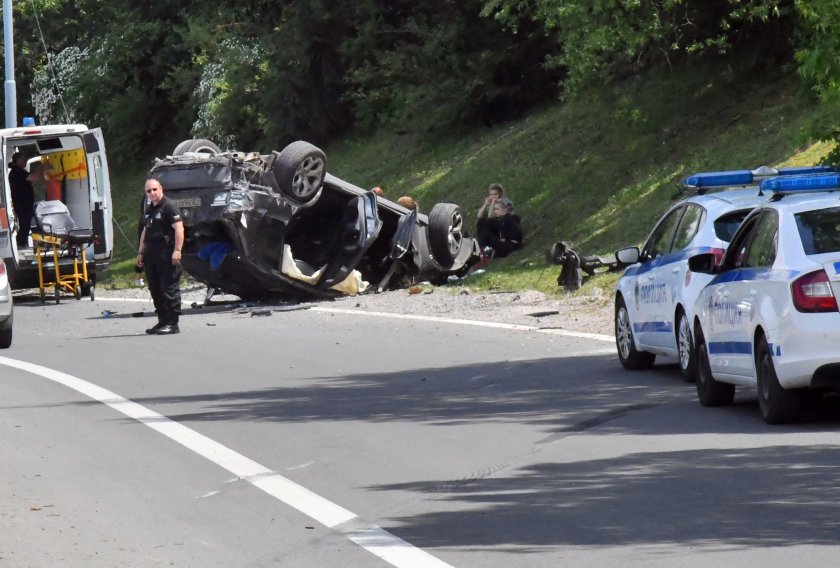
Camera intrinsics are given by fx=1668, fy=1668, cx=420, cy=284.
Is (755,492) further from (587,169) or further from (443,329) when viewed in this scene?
(587,169)

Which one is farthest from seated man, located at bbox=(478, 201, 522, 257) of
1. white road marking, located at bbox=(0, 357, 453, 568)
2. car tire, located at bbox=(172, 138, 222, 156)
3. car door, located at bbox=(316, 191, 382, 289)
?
white road marking, located at bbox=(0, 357, 453, 568)

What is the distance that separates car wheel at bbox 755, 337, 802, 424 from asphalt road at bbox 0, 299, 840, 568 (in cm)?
11

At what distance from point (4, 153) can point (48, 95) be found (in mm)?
28061

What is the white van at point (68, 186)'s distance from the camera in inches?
1004

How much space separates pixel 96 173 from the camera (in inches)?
1070

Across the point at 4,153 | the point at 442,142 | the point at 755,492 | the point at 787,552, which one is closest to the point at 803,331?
the point at 755,492

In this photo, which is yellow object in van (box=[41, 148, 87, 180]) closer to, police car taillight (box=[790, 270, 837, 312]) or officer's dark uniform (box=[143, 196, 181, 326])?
officer's dark uniform (box=[143, 196, 181, 326])

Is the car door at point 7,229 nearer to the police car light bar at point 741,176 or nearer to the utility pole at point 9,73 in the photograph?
the utility pole at point 9,73

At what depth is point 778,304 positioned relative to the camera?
33.0ft

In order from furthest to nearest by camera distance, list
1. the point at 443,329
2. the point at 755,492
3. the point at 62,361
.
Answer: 1. the point at 443,329
2. the point at 62,361
3. the point at 755,492

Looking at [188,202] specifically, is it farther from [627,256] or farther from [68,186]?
[627,256]

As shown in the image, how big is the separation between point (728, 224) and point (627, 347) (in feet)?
5.76

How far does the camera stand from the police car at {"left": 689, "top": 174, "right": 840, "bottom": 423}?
982cm

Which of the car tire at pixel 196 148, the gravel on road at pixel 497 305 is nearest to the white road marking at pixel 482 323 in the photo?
the gravel on road at pixel 497 305
